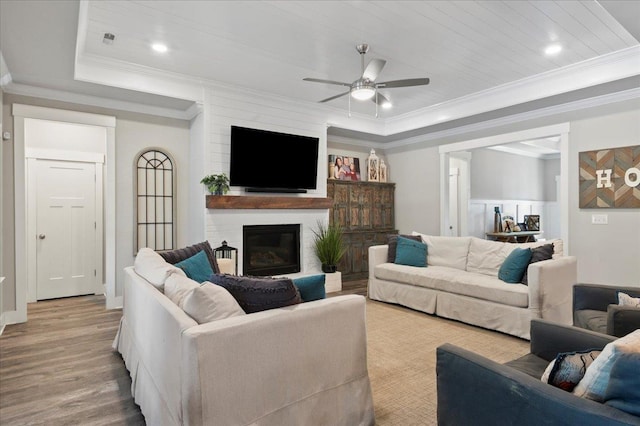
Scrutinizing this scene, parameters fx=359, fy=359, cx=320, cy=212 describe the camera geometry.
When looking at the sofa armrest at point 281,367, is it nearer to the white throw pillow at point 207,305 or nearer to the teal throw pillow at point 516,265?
the white throw pillow at point 207,305

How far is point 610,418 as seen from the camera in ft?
3.21

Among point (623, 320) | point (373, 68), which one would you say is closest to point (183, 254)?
point (373, 68)

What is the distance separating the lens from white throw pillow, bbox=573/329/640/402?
108 cm

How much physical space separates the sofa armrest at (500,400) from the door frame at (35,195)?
17.8 ft


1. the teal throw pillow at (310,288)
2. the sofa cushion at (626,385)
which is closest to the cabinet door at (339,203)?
the teal throw pillow at (310,288)

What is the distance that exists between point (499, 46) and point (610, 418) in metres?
3.69

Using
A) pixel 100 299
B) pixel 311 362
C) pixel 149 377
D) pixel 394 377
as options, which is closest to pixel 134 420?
pixel 149 377

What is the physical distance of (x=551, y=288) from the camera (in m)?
3.36

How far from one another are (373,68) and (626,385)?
305cm

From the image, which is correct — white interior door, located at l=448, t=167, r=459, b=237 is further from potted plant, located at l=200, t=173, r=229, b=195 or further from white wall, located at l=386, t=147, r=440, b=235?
potted plant, located at l=200, t=173, r=229, b=195

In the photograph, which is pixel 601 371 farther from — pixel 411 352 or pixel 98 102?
pixel 98 102

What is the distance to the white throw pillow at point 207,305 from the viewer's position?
1.64 meters

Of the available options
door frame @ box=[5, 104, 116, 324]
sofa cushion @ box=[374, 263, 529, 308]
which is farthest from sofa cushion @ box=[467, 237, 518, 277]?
door frame @ box=[5, 104, 116, 324]

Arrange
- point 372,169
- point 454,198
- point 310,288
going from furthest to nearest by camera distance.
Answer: point 454,198
point 372,169
point 310,288
